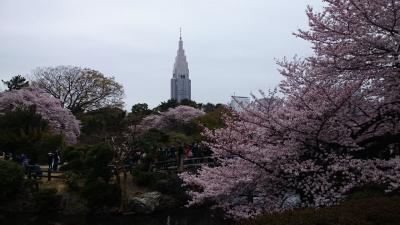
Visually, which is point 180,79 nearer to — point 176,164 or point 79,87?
point 79,87

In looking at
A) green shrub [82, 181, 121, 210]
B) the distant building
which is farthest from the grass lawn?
green shrub [82, 181, 121, 210]

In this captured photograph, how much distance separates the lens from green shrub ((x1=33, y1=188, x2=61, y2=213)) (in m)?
19.2

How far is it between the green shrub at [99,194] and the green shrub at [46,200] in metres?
1.24

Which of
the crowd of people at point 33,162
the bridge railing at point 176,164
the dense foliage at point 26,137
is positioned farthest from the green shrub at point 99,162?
the dense foliage at point 26,137

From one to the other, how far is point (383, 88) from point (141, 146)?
1657 centimetres

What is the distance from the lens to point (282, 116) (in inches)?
292

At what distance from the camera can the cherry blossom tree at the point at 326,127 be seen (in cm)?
654

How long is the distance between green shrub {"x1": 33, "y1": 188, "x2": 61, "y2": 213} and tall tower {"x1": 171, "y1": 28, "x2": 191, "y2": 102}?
4763 centimetres

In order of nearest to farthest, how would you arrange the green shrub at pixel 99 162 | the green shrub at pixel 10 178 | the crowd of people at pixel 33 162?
the green shrub at pixel 10 178
the green shrub at pixel 99 162
the crowd of people at pixel 33 162

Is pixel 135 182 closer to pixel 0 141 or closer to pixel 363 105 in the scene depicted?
pixel 0 141

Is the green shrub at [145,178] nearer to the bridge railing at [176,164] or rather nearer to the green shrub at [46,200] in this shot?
the bridge railing at [176,164]

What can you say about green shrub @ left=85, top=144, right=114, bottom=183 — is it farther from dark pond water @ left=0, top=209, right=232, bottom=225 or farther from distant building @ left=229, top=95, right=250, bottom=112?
distant building @ left=229, top=95, right=250, bottom=112

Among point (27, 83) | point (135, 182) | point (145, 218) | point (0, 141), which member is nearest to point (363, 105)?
point (145, 218)


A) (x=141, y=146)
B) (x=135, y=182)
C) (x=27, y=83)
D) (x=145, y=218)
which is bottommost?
(x=145, y=218)
